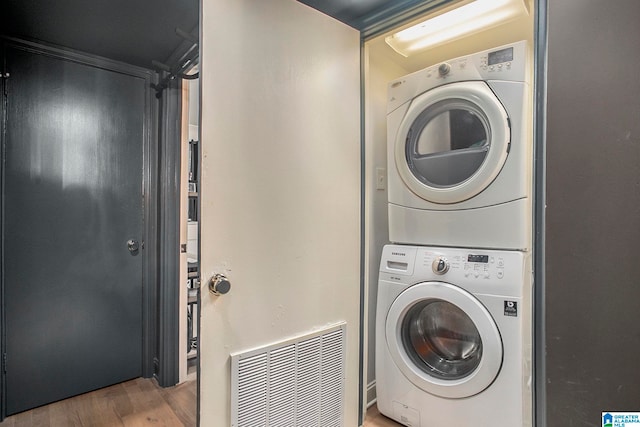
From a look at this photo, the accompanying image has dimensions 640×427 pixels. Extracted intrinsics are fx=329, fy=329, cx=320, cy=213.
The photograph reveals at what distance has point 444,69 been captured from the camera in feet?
5.28

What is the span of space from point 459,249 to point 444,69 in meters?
0.88

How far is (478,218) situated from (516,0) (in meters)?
1.04

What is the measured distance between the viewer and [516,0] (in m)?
1.54

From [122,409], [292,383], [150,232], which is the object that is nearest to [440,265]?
[292,383]

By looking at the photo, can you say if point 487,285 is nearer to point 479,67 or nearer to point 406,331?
point 406,331

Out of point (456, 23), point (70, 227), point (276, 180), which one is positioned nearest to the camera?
point (276, 180)

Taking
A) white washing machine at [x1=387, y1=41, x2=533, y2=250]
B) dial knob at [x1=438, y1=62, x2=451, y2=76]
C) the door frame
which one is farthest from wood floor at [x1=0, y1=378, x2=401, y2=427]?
dial knob at [x1=438, y1=62, x2=451, y2=76]

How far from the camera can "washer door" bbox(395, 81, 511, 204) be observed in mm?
1471

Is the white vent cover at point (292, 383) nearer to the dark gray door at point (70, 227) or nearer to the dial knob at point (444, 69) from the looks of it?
the dial knob at point (444, 69)

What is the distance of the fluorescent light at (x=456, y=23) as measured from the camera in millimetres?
1568

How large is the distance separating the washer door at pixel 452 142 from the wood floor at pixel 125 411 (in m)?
1.28

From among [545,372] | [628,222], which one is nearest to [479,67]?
[628,222]

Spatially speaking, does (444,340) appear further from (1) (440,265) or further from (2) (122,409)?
(2) (122,409)

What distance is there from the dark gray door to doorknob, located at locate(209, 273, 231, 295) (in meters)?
1.42
